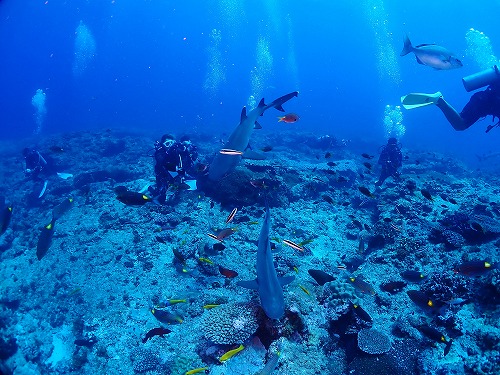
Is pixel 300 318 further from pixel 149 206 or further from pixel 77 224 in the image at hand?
pixel 77 224

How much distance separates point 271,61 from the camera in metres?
179

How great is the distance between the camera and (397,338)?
4840 mm

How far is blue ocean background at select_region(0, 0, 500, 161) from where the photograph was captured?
8450 centimetres

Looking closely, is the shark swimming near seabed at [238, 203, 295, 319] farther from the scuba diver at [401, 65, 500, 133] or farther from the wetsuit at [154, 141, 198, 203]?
the wetsuit at [154, 141, 198, 203]

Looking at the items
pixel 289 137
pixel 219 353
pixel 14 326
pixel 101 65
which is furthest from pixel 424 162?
pixel 101 65

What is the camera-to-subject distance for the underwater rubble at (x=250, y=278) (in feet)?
15.3

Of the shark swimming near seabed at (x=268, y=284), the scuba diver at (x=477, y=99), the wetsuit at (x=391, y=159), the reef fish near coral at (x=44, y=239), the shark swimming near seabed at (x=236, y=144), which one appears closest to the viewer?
the shark swimming near seabed at (x=268, y=284)

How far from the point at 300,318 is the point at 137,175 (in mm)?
13539

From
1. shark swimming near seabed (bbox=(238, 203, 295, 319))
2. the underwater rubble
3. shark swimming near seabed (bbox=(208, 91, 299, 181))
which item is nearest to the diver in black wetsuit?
the underwater rubble

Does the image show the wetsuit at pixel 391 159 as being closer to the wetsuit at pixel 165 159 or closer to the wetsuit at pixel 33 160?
the wetsuit at pixel 165 159

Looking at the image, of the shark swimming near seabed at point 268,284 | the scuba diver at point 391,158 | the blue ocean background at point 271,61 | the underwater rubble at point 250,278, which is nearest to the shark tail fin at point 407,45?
the underwater rubble at point 250,278

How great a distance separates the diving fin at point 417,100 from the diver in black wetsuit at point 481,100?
638mm

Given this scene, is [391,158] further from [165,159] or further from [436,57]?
[165,159]

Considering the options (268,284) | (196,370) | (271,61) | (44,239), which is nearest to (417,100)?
(268,284)
